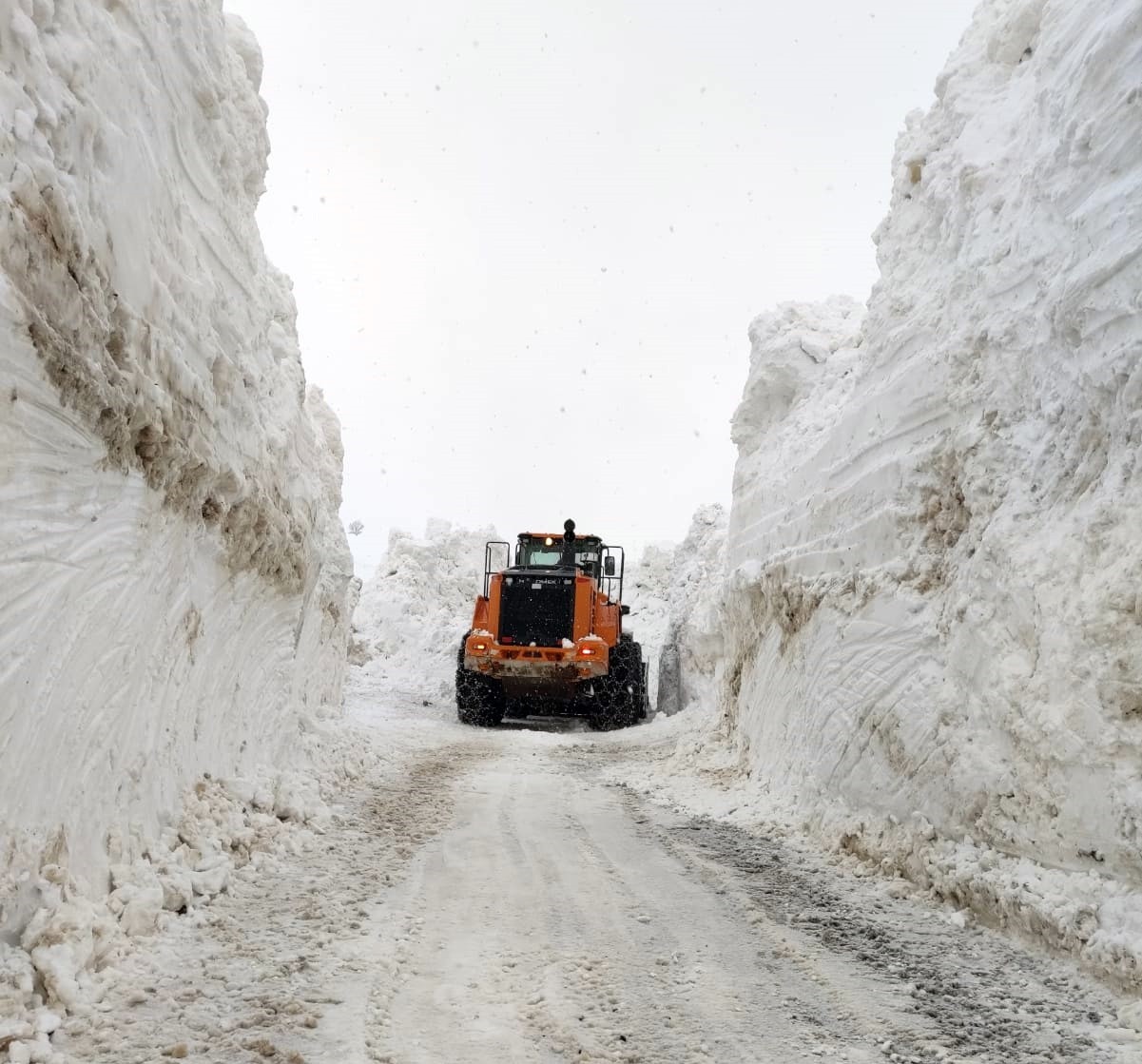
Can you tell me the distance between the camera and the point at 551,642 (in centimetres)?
1641

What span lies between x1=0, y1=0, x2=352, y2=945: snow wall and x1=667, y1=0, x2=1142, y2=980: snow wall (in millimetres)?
4124

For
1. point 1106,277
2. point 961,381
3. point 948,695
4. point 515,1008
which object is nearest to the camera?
point 515,1008

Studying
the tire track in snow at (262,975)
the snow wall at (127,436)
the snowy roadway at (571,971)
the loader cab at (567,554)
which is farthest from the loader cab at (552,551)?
the tire track in snow at (262,975)

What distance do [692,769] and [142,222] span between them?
8.08 meters

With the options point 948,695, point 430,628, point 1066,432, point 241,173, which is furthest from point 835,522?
point 430,628

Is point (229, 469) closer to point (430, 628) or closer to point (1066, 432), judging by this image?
point (1066, 432)

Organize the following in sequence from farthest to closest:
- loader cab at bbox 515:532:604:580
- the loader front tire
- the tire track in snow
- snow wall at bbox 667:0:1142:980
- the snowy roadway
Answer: loader cab at bbox 515:532:604:580
the loader front tire
snow wall at bbox 667:0:1142:980
the snowy roadway
the tire track in snow

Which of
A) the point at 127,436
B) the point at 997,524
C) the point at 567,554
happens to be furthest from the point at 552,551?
the point at 127,436

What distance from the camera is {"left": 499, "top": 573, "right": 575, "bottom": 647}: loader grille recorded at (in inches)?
648

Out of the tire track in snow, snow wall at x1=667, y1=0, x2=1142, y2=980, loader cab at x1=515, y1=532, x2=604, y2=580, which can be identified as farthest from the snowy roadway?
loader cab at x1=515, y1=532, x2=604, y2=580

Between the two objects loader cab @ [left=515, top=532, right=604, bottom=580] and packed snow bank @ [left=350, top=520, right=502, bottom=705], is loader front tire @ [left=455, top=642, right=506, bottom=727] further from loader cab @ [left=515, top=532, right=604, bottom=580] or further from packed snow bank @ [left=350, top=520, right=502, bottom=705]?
packed snow bank @ [left=350, top=520, right=502, bottom=705]

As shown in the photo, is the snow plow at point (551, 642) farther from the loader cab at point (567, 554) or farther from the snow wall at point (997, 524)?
the snow wall at point (997, 524)

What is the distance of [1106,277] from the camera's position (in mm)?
4488

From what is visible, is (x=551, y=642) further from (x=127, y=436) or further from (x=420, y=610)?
(x=127, y=436)
